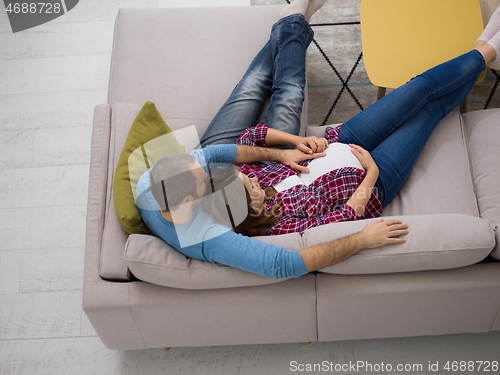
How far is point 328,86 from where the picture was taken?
2.64m

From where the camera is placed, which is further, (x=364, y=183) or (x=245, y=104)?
(x=245, y=104)

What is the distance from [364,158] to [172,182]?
749 mm

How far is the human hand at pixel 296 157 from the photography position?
1893 millimetres

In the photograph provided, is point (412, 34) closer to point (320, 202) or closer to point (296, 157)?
point (296, 157)

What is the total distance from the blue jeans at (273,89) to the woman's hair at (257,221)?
14.5 inches

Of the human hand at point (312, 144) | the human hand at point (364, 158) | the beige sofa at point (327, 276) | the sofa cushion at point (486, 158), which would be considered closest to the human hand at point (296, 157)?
the human hand at point (312, 144)

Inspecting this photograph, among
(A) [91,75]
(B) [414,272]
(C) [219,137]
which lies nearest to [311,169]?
(C) [219,137]

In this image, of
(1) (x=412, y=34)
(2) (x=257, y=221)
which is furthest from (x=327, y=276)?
(1) (x=412, y=34)

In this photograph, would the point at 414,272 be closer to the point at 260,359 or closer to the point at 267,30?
the point at 260,359

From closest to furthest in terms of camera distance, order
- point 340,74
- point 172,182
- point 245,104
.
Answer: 1. point 172,182
2. point 245,104
3. point 340,74

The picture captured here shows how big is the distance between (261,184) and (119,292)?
2.04 ft

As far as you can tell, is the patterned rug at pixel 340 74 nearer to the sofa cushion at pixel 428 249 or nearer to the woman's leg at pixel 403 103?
the woman's leg at pixel 403 103

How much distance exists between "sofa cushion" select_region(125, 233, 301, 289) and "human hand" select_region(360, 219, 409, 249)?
0.66 feet

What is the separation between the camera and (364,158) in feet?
6.10
